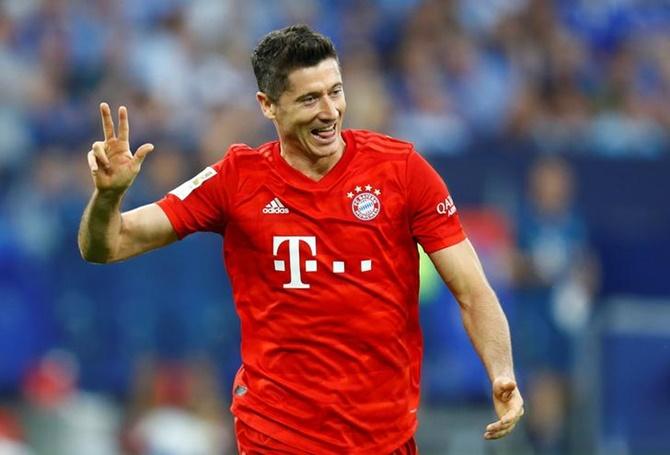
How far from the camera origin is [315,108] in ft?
20.8

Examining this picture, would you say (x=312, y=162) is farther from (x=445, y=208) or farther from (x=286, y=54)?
(x=445, y=208)

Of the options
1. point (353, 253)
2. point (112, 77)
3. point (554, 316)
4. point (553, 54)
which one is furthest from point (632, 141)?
point (353, 253)

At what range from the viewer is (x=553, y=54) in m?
15.1

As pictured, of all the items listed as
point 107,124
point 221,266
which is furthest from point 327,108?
point 221,266

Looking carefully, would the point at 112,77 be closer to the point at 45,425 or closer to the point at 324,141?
the point at 45,425

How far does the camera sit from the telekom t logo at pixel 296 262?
6.40 metres

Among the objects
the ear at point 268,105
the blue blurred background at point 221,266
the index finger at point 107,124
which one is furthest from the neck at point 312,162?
the blue blurred background at point 221,266


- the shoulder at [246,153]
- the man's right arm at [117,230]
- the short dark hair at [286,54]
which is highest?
the short dark hair at [286,54]

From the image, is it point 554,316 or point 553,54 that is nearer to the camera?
point 554,316

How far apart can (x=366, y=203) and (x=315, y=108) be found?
15.9 inches

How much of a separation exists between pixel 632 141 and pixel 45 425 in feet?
17.9

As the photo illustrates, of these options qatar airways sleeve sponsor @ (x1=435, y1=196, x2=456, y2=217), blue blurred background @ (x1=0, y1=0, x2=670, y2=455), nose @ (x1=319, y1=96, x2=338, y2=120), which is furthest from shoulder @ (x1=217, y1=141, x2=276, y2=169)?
blue blurred background @ (x1=0, y1=0, x2=670, y2=455)

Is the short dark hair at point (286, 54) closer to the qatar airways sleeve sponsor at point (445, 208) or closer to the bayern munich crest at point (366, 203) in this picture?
the bayern munich crest at point (366, 203)

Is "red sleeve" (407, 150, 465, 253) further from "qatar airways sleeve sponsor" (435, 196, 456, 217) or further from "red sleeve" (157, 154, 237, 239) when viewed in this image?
"red sleeve" (157, 154, 237, 239)
